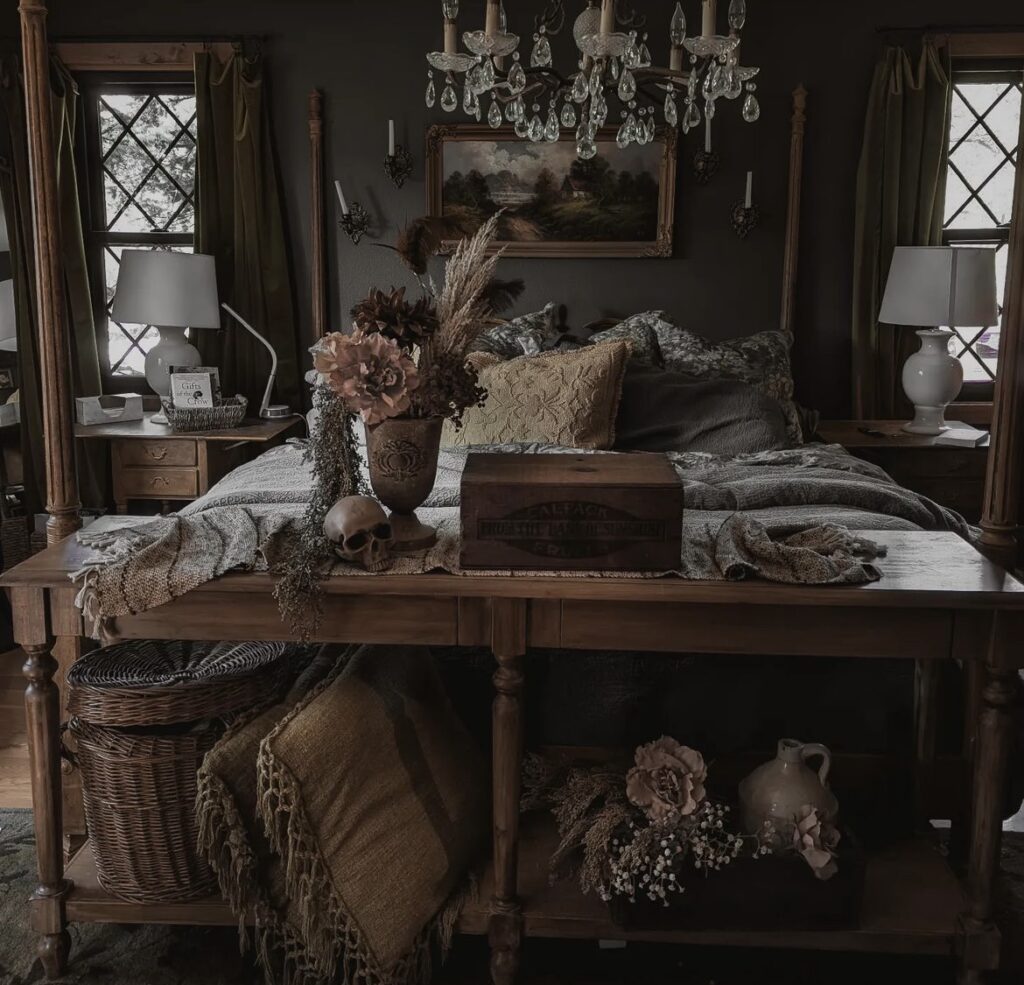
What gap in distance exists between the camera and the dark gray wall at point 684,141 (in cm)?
432

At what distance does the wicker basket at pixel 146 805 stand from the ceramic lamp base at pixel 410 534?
50cm

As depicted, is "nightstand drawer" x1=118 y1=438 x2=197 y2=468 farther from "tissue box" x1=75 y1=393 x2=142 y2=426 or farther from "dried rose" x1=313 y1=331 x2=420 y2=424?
"dried rose" x1=313 y1=331 x2=420 y2=424

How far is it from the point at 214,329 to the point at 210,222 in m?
0.43

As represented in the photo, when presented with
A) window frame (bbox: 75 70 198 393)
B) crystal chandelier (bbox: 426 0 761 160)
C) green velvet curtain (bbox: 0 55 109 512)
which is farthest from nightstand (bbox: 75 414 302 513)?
crystal chandelier (bbox: 426 0 761 160)

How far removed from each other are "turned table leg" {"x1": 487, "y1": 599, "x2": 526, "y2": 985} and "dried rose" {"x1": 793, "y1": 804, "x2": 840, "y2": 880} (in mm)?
493

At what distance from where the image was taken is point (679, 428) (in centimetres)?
357

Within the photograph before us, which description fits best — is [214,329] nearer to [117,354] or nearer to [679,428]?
[117,354]

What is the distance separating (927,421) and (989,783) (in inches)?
100


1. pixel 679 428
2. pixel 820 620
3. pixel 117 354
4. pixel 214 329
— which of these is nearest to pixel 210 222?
pixel 214 329

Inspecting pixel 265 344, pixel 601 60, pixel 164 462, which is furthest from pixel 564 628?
pixel 265 344

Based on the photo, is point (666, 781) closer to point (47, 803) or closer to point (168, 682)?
point (168, 682)

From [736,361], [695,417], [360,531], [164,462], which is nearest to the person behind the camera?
[360,531]

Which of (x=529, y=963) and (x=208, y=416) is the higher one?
(x=208, y=416)

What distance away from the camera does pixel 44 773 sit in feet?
6.50
